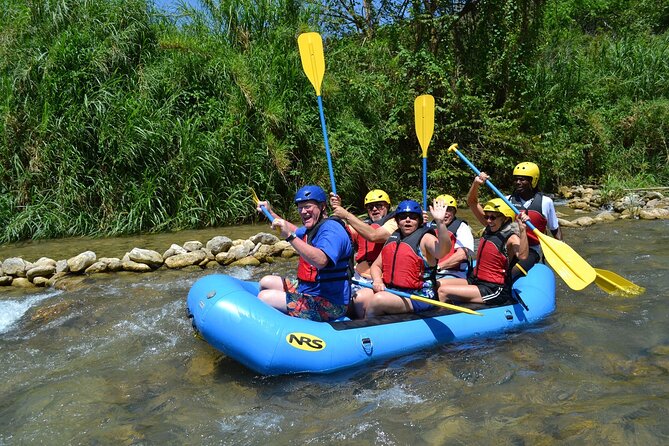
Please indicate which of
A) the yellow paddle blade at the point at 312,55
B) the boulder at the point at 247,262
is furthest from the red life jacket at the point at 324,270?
the boulder at the point at 247,262

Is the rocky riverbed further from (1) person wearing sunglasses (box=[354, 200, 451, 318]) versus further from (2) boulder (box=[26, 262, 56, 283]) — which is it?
(1) person wearing sunglasses (box=[354, 200, 451, 318])

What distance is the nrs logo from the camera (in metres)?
3.34

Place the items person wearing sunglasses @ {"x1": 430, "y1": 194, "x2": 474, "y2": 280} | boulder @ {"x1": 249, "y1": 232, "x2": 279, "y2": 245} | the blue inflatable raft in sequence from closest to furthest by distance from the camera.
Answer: the blue inflatable raft, person wearing sunglasses @ {"x1": 430, "y1": 194, "x2": 474, "y2": 280}, boulder @ {"x1": 249, "y1": 232, "x2": 279, "y2": 245}

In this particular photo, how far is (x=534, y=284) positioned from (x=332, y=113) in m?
5.86

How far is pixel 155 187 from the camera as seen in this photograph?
26.1 ft

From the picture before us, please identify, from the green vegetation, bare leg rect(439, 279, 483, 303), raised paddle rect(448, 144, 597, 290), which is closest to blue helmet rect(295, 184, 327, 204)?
bare leg rect(439, 279, 483, 303)

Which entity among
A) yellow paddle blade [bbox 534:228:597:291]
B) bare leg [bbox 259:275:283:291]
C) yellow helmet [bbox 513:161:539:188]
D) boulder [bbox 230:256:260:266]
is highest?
yellow helmet [bbox 513:161:539:188]

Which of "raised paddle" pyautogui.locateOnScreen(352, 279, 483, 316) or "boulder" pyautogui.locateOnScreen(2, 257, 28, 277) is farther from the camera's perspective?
"boulder" pyautogui.locateOnScreen(2, 257, 28, 277)

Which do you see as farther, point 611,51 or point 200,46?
point 611,51

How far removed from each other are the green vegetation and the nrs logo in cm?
503

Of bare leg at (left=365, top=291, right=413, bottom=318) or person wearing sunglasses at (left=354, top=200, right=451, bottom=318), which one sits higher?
person wearing sunglasses at (left=354, top=200, right=451, bottom=318)

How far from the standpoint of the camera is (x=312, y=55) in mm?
5879

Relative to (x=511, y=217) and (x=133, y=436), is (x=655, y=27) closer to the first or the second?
(x=511, y=217)

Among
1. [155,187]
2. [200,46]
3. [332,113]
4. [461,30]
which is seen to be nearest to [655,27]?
[461,30]
